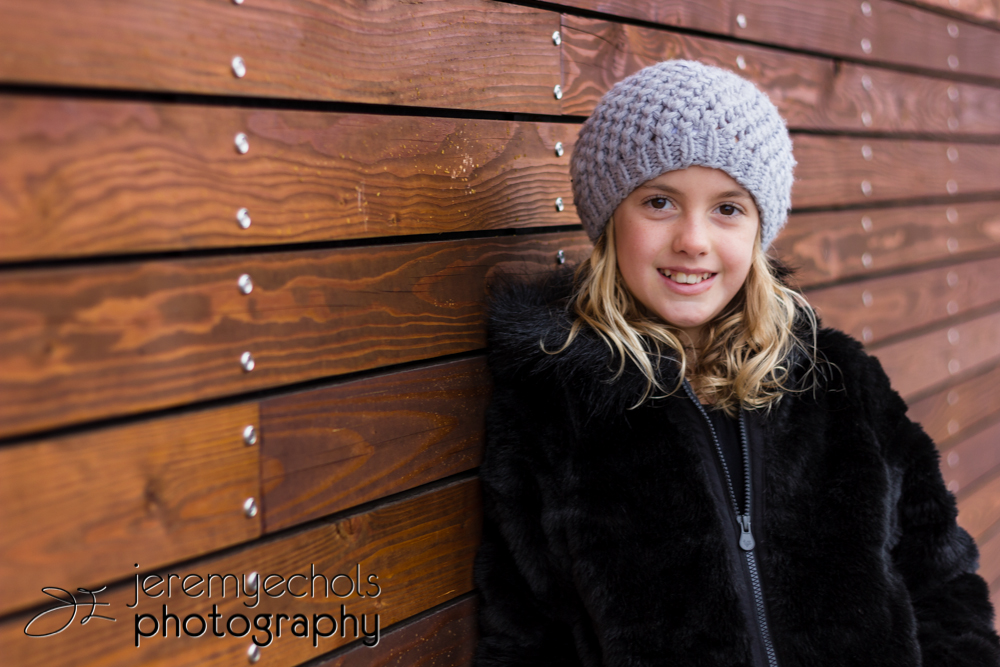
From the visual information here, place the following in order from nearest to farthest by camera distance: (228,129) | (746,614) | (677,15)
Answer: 1. (228,129)
2. (746,614)
3. (677,15)

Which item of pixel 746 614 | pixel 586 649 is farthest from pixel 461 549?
pixel 746 614

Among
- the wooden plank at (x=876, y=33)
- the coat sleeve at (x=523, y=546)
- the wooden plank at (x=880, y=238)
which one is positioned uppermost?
the wooden plank at (x=876, y=33)

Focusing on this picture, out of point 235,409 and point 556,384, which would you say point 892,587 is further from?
point 235,409

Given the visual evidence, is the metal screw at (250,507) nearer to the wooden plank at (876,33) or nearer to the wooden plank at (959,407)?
the wooden plank at (876,33)

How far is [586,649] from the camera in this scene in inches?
62.5

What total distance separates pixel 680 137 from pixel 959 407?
8.75ft

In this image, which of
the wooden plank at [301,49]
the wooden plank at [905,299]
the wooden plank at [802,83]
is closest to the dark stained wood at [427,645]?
the wooden plank at [301,49]

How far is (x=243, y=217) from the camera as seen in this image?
1268 mm

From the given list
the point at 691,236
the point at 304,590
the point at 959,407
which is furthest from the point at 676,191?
the point at 959,407

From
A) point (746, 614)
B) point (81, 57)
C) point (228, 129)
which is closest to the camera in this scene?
point (81, 57)

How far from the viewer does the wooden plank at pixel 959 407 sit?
327 centimetres

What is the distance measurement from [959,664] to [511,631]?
3.02ft

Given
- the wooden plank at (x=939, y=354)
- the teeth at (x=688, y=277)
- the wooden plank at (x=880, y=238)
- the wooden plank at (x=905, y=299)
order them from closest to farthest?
the teeth at (x=688, y=277) → the wooden plank at (x=880, y=238) → the wooden plank at (x=905, y=299) → the wooden plank at (x=939, y=354)

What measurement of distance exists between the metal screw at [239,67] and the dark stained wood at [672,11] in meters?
0.84
